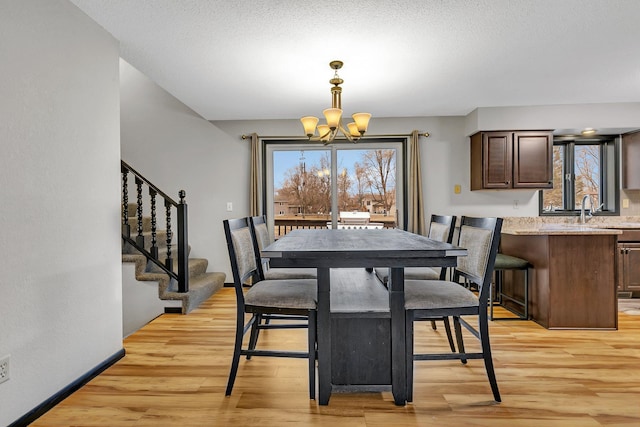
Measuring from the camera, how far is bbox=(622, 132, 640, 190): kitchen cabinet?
4.30m

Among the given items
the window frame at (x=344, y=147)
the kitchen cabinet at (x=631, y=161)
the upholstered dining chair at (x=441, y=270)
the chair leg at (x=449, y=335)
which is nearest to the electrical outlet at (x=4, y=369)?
the upholstered dining chair at (x=441, y=270)

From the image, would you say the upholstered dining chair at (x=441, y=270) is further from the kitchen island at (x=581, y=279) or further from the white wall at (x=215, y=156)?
the white wall at (x=215, y=156)

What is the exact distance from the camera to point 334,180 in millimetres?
4859

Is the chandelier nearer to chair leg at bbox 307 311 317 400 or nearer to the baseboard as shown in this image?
chair leg at bbox 307 311 317 400

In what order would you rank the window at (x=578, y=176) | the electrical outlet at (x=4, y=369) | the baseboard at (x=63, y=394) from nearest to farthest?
the electrical outlet at (x=4, y=369) < the baseboard at (x=63, y=394) < the window at (x=578, y=176)

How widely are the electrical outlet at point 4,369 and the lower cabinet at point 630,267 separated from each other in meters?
5.24

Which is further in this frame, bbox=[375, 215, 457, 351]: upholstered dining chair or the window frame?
the window frame

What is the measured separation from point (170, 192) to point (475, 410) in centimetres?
429

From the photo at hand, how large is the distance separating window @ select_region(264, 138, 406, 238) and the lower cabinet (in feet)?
8.00

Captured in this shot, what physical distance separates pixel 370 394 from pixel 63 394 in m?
1.70

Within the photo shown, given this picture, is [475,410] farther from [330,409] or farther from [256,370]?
[256,370]

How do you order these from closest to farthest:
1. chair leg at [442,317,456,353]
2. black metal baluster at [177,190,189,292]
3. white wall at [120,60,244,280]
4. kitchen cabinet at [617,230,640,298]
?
chair leg at [442,317,456,353], black metal baluster at [177,190,189,292], kitchen cabinet at [617,230,640,298], white wall at [120,60,244,280]

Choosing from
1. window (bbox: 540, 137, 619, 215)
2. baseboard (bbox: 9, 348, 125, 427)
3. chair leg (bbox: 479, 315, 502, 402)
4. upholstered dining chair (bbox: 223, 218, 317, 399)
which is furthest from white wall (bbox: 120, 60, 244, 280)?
window (bbox: 540, 137, 619, 215)

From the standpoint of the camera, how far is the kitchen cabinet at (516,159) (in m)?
4.25
